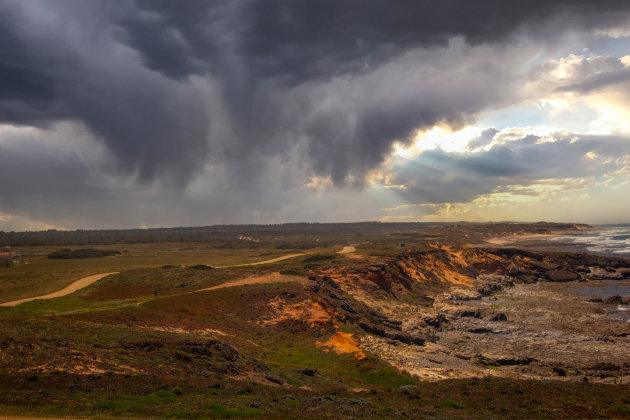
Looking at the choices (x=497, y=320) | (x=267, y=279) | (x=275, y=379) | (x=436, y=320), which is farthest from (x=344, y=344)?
(x=497, y=320)

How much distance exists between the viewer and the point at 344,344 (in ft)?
105


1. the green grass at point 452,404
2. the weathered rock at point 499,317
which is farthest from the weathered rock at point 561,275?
the green grass at point 452,404

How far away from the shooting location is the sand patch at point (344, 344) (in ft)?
95.7

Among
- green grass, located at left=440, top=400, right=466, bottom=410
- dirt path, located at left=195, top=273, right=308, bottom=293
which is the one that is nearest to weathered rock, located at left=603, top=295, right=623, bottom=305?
dirt path, located at left=195, top=273, right=308, bottom=293

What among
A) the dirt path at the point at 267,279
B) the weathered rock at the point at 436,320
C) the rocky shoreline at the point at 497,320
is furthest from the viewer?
the dirt path at the point at 267,279

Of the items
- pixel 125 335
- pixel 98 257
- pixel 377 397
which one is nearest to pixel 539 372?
pixel 377 397

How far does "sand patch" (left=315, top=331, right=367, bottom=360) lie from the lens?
29167 mm

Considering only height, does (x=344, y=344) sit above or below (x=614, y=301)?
above

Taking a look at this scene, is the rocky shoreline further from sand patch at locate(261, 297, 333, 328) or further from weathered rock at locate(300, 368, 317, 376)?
weathered rock at locate(300, 368, 317, 376)

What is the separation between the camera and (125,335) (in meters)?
23.4

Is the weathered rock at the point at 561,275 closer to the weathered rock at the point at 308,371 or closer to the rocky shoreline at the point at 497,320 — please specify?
the rocky shoreline at the point at 497,320

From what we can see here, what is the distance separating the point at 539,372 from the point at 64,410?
28813mm

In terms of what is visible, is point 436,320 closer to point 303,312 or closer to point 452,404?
point 303,312

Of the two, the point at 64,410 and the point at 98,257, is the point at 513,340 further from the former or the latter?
the point at 98,257
